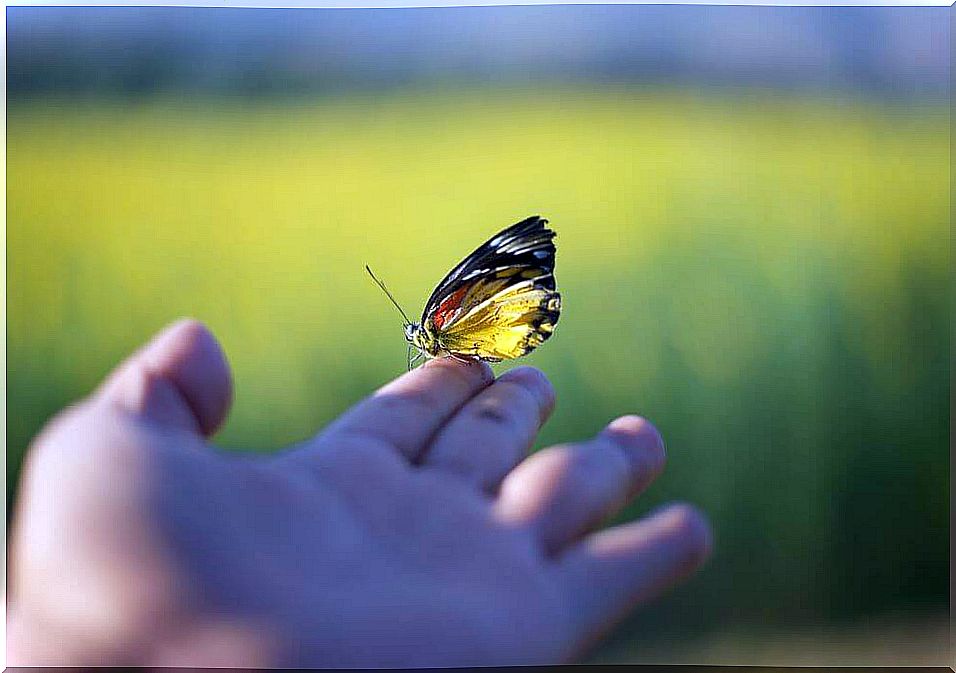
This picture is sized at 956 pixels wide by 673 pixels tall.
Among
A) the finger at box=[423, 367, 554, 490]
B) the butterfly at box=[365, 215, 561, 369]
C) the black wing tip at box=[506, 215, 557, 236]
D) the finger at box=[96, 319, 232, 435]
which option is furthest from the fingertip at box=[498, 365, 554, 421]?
the finger at box=[96, 319, 232, 435]

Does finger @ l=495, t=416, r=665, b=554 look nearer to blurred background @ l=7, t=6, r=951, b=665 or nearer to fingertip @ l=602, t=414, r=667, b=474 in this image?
fingertip @ l=602, t=414, r=667, b=474

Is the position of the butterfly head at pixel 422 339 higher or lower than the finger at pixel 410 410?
higher

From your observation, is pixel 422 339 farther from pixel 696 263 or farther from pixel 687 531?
pixel 687 531

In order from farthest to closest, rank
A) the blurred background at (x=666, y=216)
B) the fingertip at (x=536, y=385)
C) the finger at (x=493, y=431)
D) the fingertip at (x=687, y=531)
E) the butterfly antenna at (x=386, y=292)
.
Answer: the butterfly antenna at (x=386, y=292) → the blurred background at (x=666, y=216) → the fingertip at (x=536, y=385) → the finger at (x=493, y=431) → the fingertip at (x=687, y=531)

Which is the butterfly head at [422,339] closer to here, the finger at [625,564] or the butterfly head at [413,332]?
the butterfly head at [413,332]

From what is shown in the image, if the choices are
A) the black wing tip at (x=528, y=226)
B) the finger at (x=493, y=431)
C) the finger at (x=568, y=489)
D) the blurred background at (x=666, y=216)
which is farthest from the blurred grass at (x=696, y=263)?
the finger at (x=568, y=489)
